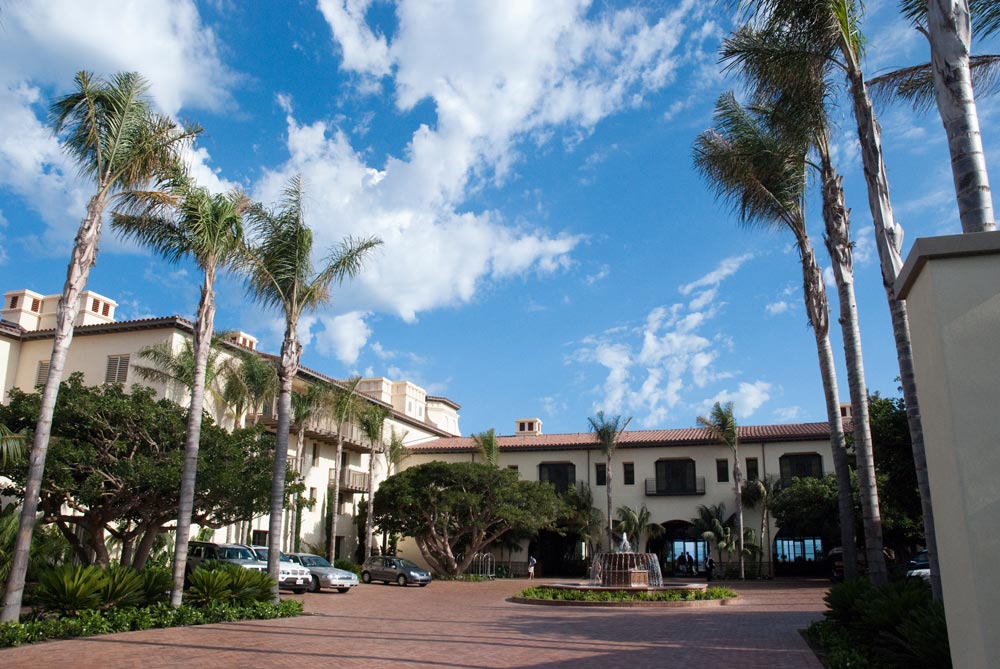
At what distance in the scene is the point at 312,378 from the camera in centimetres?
4162

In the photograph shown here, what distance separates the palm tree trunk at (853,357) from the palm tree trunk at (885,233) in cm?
257

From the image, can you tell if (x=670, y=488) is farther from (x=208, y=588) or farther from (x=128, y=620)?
(x=128, y=620)

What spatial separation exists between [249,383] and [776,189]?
24.3 meters

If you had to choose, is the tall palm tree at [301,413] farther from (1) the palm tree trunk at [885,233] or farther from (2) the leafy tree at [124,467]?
(1) the palm tree trunk at [885,233]

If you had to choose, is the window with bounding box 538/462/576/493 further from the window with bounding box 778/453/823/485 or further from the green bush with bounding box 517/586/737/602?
the green bush with bounding box 517/586/737/602

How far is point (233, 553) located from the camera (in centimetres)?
2691

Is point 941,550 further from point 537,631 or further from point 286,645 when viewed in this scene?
point 537,631

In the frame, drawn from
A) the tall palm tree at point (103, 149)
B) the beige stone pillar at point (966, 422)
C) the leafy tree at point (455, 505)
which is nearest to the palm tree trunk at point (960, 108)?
the beige stone pillar at point (966, 422)

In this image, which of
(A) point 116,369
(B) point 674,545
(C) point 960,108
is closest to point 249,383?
(A) point 116,369

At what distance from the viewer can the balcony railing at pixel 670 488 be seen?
44375 millimetres

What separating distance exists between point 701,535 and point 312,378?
2271 centimetres

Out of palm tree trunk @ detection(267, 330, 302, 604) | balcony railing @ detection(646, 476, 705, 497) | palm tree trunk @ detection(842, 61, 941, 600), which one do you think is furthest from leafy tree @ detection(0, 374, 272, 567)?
balcony railing @ detection(646, 476, 705, 497)

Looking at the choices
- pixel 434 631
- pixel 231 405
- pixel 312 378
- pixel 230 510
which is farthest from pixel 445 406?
pixel 434 631

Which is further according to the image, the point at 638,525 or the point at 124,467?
the point at 638,525
